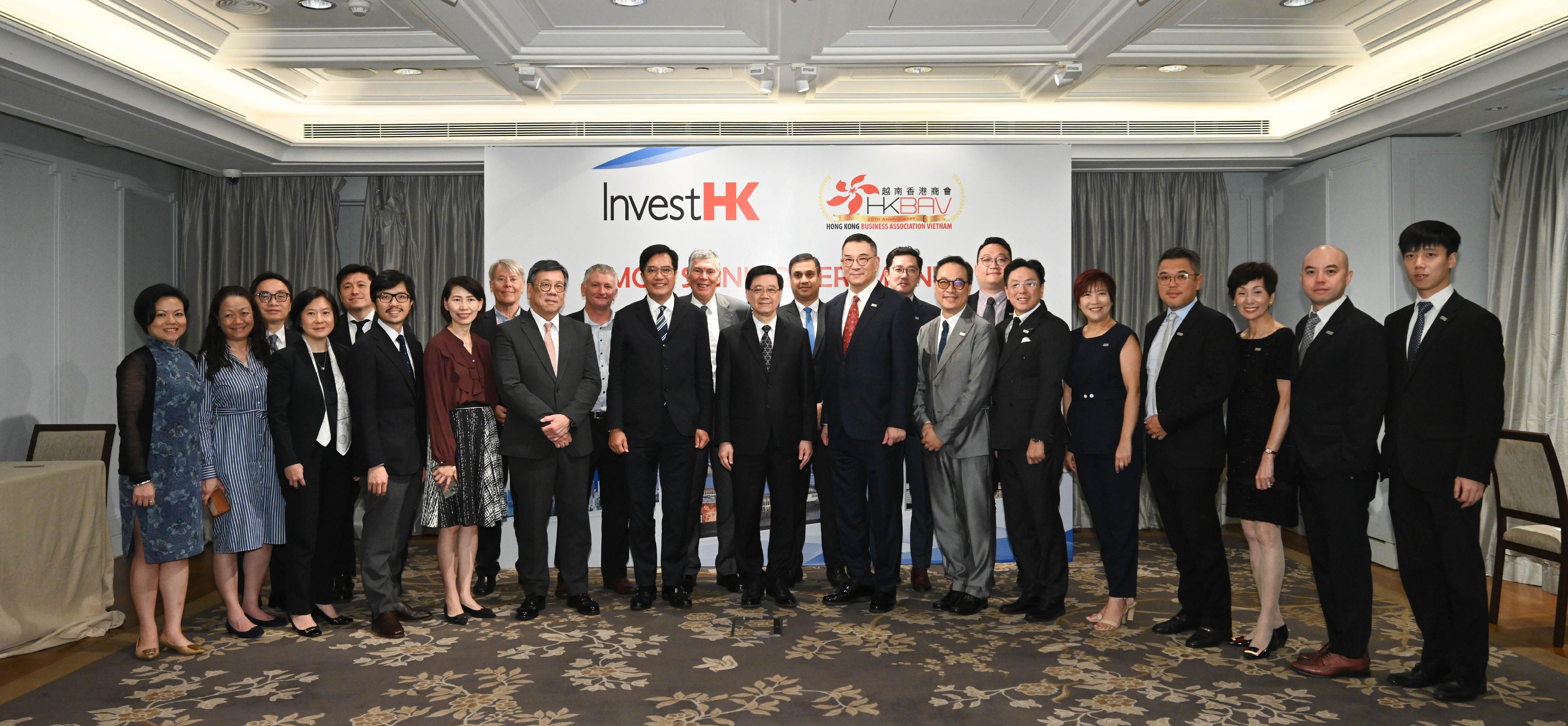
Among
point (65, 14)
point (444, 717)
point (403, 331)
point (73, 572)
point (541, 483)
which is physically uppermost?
point (65, 14)

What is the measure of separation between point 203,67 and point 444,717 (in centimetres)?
453

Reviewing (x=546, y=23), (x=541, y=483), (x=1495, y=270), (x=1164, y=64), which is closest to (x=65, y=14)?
(x=546, y=23)

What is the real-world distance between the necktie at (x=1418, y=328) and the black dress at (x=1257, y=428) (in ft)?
1.29

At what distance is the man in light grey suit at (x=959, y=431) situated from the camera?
4391 mm

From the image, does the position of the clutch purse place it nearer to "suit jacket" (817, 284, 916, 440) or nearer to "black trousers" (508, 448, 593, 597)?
"black trousers" (508, 448, 593, 597)

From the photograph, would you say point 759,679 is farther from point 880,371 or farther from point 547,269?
point 547,269

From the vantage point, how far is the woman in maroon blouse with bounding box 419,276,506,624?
417 cm

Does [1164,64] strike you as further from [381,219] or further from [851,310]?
[381,219]

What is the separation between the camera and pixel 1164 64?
217 inches

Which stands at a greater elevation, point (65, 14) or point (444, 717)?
point (65, 14)

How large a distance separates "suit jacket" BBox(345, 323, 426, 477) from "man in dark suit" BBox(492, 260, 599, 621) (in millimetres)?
403

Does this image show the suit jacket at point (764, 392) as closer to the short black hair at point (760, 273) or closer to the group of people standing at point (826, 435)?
the group of people standing at point (826, 435)

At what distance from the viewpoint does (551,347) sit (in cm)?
439

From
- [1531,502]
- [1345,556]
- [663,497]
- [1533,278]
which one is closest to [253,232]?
[663,497]
